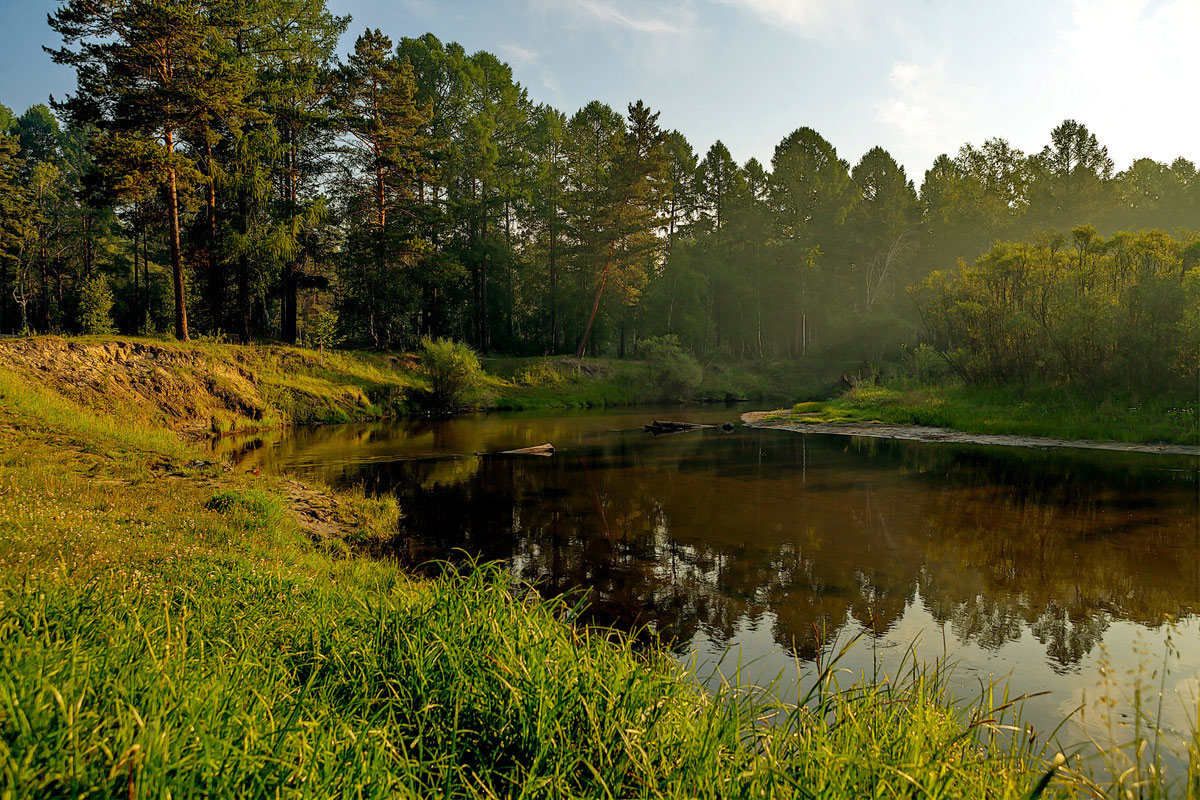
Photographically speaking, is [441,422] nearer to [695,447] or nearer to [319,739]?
[695,447]

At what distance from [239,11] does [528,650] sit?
42.3 metres

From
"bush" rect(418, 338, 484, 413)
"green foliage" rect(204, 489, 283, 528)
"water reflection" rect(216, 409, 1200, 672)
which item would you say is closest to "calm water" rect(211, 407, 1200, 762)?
"water reflection" rect(216, 409, 1200, 672)

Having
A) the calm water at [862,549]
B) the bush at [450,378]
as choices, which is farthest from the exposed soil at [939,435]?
the bush at [450,378]

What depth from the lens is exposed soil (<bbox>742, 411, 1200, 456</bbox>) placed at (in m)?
19.8

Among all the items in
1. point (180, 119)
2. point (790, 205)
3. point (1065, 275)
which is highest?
point (790, 205)

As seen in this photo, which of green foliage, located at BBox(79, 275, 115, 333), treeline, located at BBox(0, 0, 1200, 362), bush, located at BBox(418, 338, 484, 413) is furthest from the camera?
green foliage, located at BBox(79, 275, 115, 333)

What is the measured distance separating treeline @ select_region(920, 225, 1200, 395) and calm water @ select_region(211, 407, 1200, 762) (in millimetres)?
5730

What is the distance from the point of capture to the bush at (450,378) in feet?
122

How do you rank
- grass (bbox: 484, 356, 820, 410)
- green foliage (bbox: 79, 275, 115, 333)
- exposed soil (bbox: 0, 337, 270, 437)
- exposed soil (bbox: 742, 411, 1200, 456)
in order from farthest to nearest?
green foliage (bbox: 79, 275, 115, 333)
grass (bbox: 484, 356, 820, 410)
exposed soil (bbox: 0, 337, 270, 437)
exposed soil (bbox: 742, 411, 1200, 456)

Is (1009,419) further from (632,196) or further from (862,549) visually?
(632,196)

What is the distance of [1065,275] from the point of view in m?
26.8

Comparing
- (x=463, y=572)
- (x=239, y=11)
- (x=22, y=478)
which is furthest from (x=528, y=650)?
(x=239, y=11)

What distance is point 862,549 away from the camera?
10523 mm

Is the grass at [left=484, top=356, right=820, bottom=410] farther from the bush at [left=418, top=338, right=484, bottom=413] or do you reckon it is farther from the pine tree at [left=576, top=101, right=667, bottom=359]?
the pine tree at [left=576, top=101, right=667, bottom=359]
